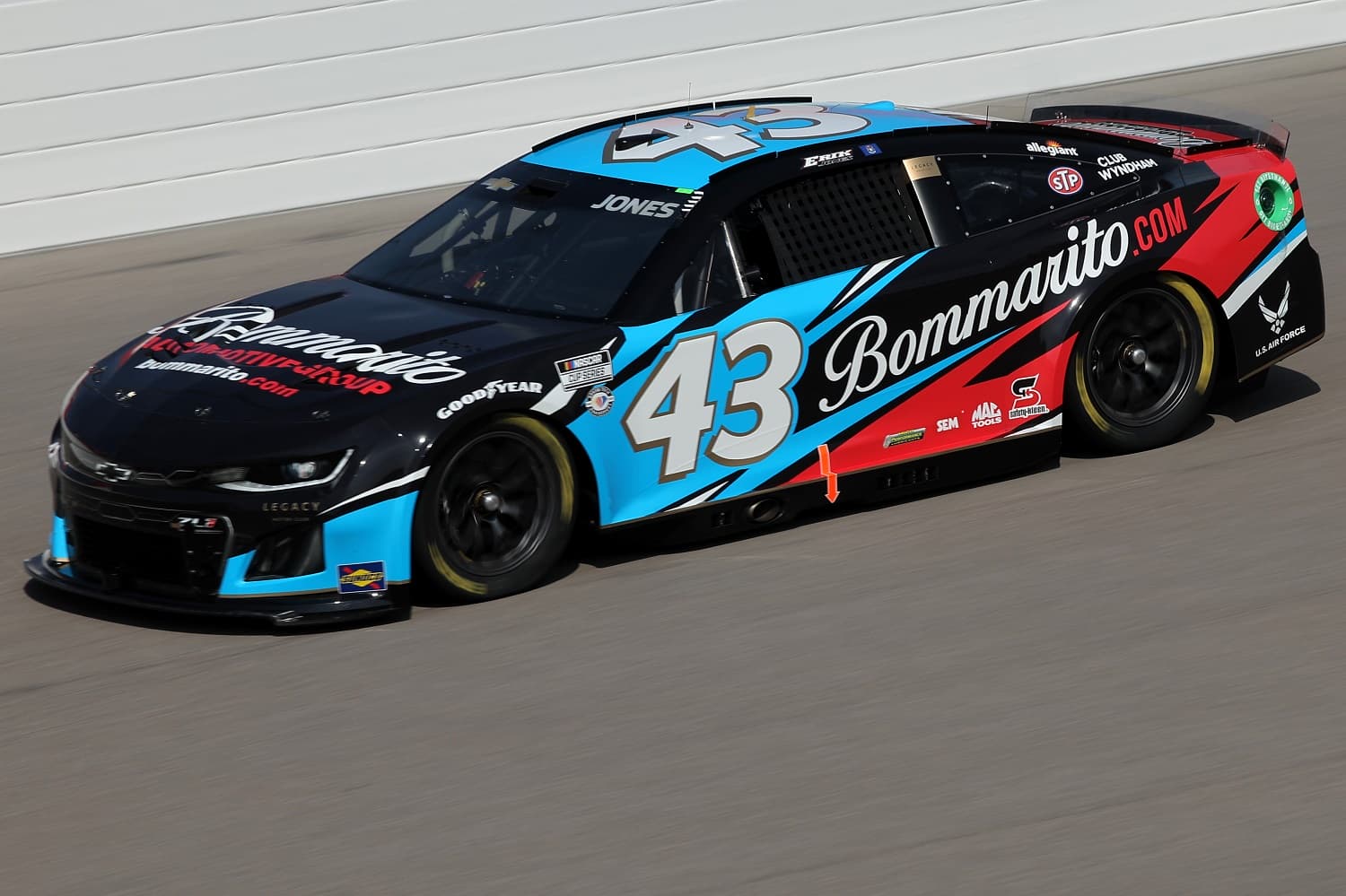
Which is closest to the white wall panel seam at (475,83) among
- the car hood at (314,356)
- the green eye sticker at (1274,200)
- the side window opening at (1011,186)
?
the car hood at (314,356)

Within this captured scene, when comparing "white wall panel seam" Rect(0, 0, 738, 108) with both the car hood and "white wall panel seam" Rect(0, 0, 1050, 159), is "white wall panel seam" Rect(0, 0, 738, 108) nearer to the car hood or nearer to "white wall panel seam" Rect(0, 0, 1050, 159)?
"white wall panel seam" Rect(0, 0, 1050, 159)

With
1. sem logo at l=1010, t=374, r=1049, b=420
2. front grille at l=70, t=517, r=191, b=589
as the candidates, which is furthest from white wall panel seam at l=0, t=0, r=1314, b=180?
sem logo at l=1010, t=374, r=1049, b=420

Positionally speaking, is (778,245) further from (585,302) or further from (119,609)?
(119,609)

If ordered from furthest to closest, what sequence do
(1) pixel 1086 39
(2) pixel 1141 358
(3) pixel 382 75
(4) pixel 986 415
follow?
(1) pixel 1086 39 < (3) pixel 382 75 < (2) pixel 1141 358 < (4) pixel 986 415

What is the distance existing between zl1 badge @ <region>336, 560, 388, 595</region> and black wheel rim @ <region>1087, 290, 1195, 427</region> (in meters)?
3.00

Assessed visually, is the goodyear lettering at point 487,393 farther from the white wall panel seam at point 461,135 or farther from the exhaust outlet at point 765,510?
the white wall panel seam at point 461,135

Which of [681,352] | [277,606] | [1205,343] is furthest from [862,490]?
[277,606]

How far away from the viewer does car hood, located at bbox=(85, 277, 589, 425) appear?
586cm

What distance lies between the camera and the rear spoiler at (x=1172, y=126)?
25.8ft

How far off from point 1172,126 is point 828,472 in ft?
8.78

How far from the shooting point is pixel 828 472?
6707 millimetres

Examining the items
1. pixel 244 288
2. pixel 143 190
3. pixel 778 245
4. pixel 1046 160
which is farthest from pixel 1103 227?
pixel 143 190

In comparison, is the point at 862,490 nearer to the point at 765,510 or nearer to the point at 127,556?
the point at 765,510

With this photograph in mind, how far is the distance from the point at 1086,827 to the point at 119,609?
326 centimetres
